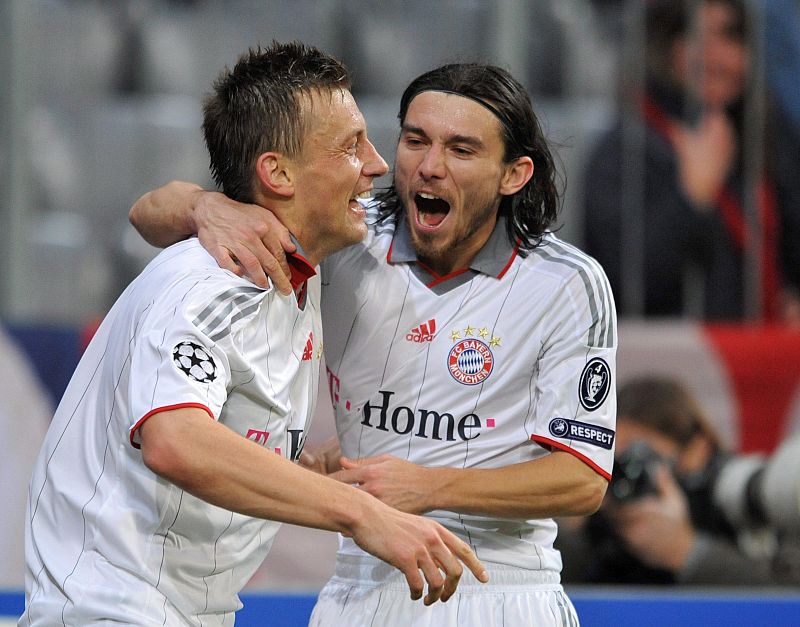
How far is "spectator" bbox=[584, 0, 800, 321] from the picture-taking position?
18.5ft

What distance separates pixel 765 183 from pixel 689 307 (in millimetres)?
680

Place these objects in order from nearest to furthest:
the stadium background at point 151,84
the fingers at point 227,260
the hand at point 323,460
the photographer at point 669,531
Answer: the fingers at point 227,260
the hand at point 323,460
the photographer at point 669,531
the stadium background at point 151,84

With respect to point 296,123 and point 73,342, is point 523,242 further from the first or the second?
point 73,342

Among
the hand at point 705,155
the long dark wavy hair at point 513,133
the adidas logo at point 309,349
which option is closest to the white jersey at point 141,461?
the adidas logo at point 309,349

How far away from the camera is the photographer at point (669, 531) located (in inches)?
178

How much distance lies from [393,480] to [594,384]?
0.49 meters

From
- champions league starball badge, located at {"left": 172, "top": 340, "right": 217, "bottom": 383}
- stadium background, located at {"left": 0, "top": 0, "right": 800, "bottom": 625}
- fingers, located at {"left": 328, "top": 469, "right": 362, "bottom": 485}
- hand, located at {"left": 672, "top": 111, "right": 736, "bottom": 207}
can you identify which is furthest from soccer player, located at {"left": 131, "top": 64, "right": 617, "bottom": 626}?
hand, located at {"left": 672, "top": 111, "right": 736, "bottom": 207}

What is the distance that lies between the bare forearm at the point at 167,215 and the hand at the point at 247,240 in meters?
0.12

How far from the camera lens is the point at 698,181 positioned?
5730mm

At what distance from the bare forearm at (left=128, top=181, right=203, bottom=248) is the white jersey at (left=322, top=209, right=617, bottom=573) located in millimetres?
354

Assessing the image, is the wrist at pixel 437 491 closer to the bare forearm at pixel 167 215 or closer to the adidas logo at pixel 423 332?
the adidas logo at pixel 423 332

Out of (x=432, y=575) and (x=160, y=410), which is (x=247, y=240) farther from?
(x=432, y=575)

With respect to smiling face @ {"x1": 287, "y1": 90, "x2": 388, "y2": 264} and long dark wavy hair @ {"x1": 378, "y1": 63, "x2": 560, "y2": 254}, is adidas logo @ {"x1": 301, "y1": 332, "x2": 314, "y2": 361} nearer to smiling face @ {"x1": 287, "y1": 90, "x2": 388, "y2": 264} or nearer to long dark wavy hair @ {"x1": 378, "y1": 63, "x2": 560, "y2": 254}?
smiling face @ {"x1": 287, "y1": 90, "x2": 388, "y2": 264}

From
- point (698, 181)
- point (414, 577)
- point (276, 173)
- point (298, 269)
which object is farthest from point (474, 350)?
point (698, 181)
